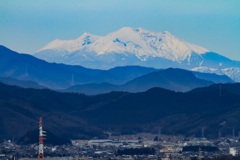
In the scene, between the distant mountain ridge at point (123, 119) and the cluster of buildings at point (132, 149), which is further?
the distant mountain ridge at point (123, 119)

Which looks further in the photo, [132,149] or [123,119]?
[123,119]

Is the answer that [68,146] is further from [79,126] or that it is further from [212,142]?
[79,126]

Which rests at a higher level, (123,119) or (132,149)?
(123,119)

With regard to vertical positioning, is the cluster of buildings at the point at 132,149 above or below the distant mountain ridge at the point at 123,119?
below

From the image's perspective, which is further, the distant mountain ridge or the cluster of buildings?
the distant mountain ridge

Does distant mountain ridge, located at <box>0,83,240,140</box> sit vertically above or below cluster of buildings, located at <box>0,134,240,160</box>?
above

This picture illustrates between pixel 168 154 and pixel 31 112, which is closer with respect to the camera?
pixel 168 154

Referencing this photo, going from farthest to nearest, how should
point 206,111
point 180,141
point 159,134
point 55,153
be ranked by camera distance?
1. point 206,111
2. point 159,134
3. point 180,141
4. point 55,153

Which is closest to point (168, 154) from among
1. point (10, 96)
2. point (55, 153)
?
point (55, 153)
